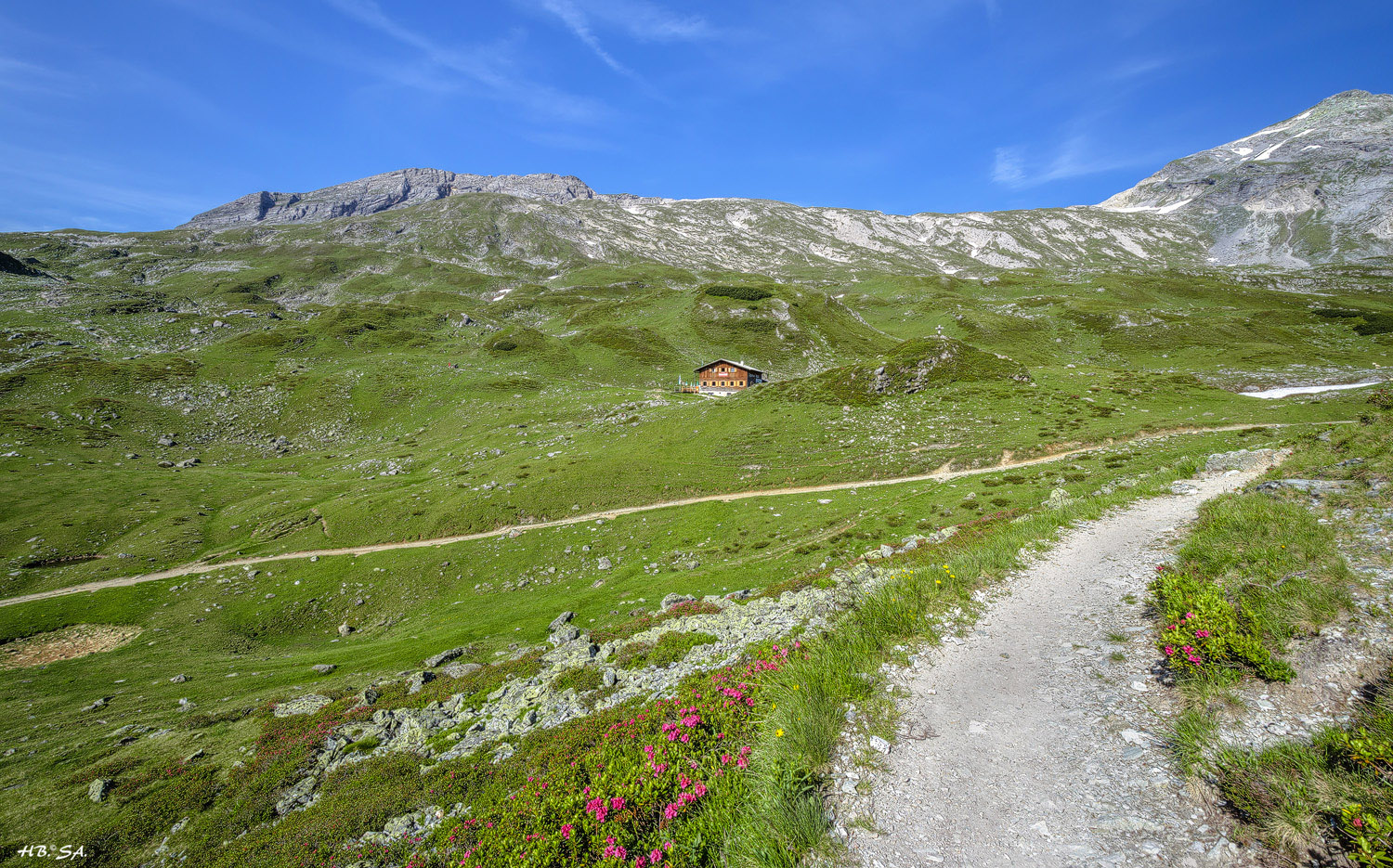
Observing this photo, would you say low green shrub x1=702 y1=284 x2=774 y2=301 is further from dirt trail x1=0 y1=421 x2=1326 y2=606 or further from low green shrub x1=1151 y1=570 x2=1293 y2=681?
low green shrub x1=1151 y1=570 x2=1293 y2=681

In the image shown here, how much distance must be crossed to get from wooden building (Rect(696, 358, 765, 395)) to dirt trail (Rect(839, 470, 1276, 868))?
80484 millimetres

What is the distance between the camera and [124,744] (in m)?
17.5

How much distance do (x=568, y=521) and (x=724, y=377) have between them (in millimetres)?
56428

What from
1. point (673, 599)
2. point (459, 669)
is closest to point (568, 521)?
point (673, 599)

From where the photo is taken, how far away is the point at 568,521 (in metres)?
43.6

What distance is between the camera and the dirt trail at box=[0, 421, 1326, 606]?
38.1 meters

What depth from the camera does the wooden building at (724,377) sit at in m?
92.2

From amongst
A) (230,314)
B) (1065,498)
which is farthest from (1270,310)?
(230,314)

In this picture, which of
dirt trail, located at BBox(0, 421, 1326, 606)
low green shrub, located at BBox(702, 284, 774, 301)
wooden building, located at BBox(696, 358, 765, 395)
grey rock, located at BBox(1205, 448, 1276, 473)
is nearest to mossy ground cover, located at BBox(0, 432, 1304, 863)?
grey rock, located at BBox(1205, 448, 1276, 473)

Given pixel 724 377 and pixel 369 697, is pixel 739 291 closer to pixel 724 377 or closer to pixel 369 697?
pixel 724 377

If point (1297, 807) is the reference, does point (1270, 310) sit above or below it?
above

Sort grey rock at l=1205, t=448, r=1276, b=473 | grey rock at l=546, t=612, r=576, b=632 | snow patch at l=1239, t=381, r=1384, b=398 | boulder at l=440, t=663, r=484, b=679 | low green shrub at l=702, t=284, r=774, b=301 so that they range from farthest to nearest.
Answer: low green shrub at l=702, t=284, r=774, b=301, snow patch at l=1239, t=381, r=1384, b=398, grey rock at l=546, t=612, r=576, b=632, grey rock at l=1205, t=448, r=1276, b=473, boulder at l=440, t=663, r=484, b=679

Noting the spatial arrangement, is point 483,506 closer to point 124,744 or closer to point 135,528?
point 124,744

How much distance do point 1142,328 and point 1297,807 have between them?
12804cm
